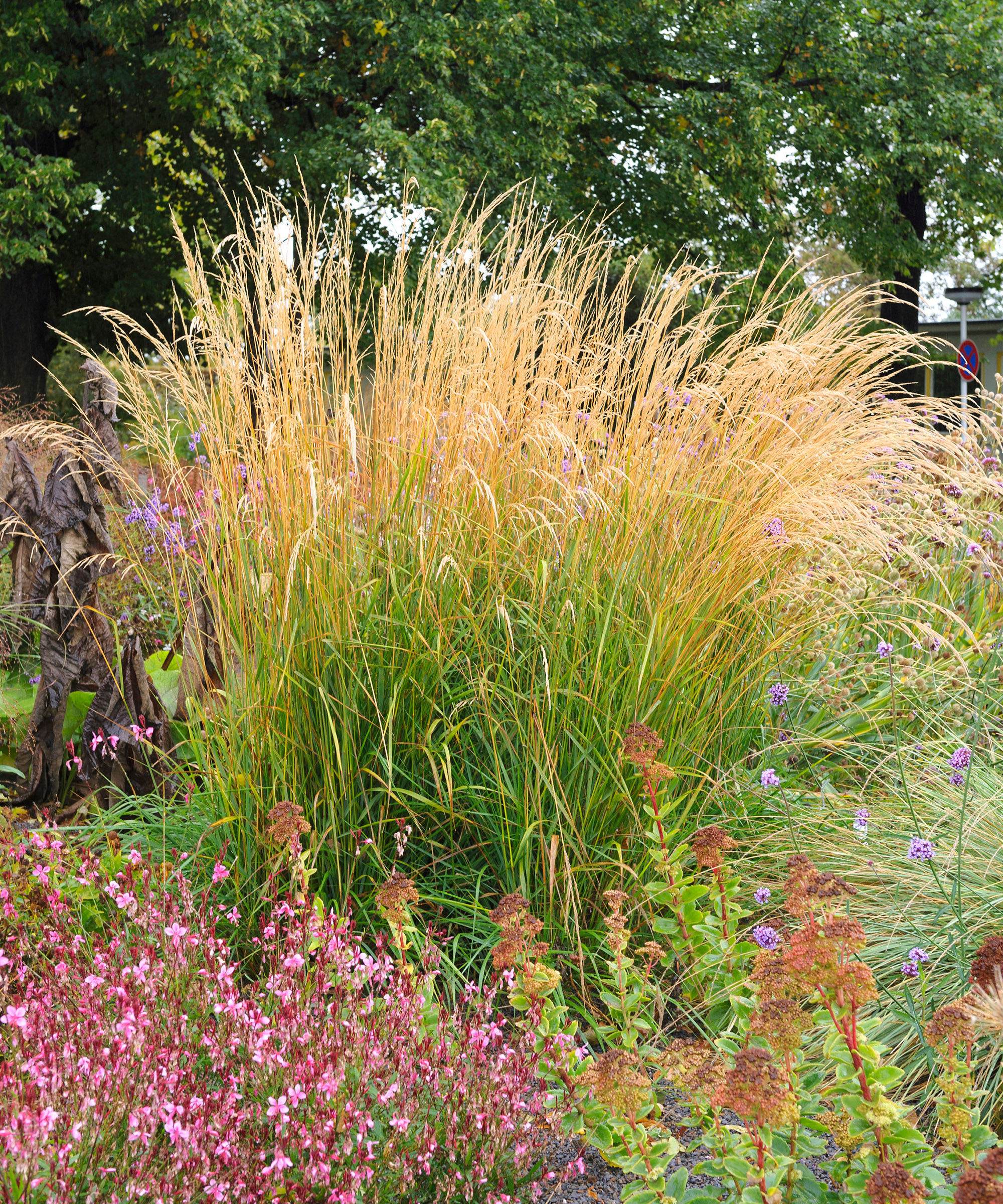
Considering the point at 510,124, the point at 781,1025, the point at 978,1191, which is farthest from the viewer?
the point at 510,124

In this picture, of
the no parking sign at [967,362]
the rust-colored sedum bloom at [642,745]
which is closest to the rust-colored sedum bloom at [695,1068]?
the rust-colored sedum bloom at [642,745]

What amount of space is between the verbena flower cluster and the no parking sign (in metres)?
3.04

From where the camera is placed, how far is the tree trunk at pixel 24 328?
12.6 metres

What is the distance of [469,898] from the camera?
253 cm

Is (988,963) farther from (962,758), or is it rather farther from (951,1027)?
(962,758)

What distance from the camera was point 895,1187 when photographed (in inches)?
52.7

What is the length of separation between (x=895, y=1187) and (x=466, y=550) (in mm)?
1710

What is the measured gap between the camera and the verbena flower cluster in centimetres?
145

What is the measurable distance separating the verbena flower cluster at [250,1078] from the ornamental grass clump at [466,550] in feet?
1.41

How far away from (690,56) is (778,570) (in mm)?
12997

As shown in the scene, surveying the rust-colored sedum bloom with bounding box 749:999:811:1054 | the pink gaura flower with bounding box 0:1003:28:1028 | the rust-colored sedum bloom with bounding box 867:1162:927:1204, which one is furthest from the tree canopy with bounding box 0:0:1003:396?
the rust-colored sedum bloom with bounding box 867:1162:927:1204

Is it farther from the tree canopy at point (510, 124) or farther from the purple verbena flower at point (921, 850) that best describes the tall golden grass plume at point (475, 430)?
the tree canopy at point (510, 124)

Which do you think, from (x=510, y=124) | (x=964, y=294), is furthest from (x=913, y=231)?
(x=510, y=124)

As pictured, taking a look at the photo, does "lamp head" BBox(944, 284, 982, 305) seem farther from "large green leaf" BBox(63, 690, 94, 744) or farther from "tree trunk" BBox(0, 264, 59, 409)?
Answer: "large green leaf" BBox(63, 690, 94, 744)
